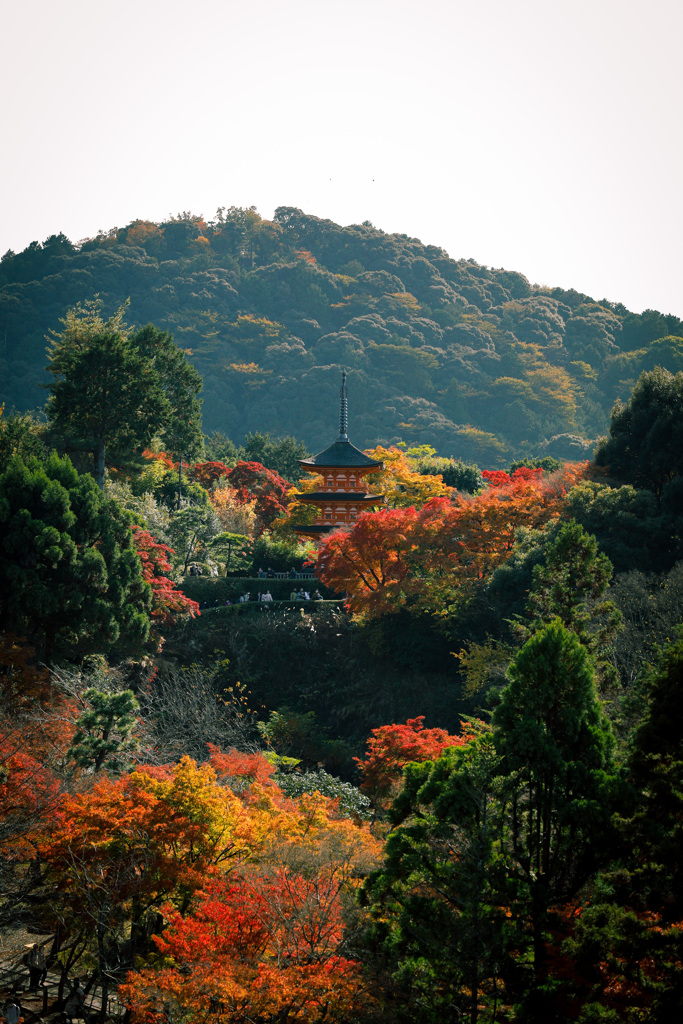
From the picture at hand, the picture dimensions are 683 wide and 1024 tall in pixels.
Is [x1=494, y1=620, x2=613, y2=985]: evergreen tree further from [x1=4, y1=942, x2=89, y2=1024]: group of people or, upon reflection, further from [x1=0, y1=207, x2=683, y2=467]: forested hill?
[x1=0, y1=207, x2=683, y2=467]: forested hill

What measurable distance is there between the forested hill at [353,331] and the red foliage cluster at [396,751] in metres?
60.7

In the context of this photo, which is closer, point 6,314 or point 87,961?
point 87,961

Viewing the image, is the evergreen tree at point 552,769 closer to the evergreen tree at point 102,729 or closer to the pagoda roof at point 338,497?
the evergreen tree at point 102,729

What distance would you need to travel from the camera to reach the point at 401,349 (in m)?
90.3

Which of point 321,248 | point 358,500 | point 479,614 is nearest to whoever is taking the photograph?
point 479,614

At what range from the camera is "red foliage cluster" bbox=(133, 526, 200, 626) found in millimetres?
27406

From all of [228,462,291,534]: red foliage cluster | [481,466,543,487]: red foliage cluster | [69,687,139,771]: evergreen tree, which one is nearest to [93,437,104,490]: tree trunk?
[228,462,291,534]: red foliage cluster

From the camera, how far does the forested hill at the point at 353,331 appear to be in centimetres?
8538

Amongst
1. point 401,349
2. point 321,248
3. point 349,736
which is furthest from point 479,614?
point 321,248

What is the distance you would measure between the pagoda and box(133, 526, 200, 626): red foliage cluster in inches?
350

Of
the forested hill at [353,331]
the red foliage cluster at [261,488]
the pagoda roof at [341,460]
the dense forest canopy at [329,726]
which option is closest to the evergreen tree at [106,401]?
the dense forest canopy at [329,726]

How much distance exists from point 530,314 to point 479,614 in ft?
260

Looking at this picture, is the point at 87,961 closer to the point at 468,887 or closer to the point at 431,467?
the point at 468,887

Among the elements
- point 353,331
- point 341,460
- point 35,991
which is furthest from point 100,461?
point 353,331
